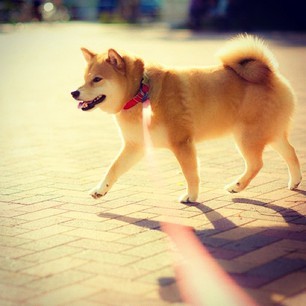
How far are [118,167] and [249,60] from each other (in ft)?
4.48

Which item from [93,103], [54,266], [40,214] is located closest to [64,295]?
[54,266]

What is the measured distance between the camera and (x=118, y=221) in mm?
5109

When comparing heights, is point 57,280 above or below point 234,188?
above

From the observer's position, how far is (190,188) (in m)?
5.53

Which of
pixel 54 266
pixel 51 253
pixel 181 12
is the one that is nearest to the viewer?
pixel 54 266

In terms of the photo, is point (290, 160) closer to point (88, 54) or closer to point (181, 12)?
point (88, 54)

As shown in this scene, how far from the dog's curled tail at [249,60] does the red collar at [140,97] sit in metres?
0.79

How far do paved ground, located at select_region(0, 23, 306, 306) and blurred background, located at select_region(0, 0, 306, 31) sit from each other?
19.8 metres

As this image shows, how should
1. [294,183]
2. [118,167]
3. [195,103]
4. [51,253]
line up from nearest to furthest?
[51,253] < [195,103] < [118,167] < [294,183]

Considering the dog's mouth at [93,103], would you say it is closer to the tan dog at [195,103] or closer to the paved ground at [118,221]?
the tan dog at [195,103]

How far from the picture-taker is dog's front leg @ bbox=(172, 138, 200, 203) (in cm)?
549

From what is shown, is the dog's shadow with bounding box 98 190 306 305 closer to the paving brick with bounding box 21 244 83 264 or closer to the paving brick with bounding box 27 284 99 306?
the paving brick with bounding box 27 284 99 306

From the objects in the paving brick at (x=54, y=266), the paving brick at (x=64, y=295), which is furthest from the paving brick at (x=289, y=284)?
the paving brick at (x=54, y=266)

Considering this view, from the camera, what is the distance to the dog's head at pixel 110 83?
17.7 ft
